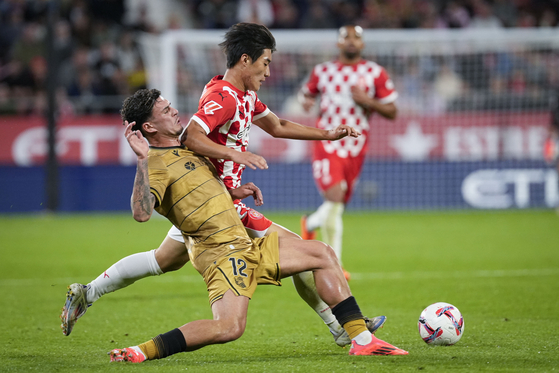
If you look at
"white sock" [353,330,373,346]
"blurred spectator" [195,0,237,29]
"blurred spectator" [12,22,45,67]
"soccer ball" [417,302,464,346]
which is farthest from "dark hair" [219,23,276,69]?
"blurred spectator" [195,0,237,29]

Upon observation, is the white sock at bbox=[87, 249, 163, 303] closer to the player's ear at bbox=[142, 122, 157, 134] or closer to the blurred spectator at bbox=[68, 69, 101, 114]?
the player's ear at bbox=[142, 122, 157, 134]

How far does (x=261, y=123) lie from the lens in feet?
16.4

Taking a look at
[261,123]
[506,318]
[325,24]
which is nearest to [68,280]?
[261,123]

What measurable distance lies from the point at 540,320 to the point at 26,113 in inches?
476

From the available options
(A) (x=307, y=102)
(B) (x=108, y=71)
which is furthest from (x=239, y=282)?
(B) (x=108, y=71)

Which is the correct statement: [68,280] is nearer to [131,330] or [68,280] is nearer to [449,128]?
[131,330]

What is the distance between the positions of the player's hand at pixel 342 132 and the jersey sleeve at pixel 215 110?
2.24 feet

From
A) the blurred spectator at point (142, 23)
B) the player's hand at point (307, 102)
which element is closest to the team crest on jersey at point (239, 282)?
the player's hand at point (307, 102)

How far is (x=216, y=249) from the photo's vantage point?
4285 millimetres

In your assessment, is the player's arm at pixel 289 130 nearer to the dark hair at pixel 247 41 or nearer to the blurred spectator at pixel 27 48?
the dark hair at pixel 247 41

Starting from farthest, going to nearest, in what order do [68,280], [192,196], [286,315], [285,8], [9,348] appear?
[285,8] < [68,280] < [286,315] < [9,348] < [192,196]

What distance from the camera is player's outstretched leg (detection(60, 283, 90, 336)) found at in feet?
15.2

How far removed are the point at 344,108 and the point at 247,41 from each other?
12.3 feet

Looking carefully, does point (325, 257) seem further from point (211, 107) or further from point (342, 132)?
point (211, 107)
